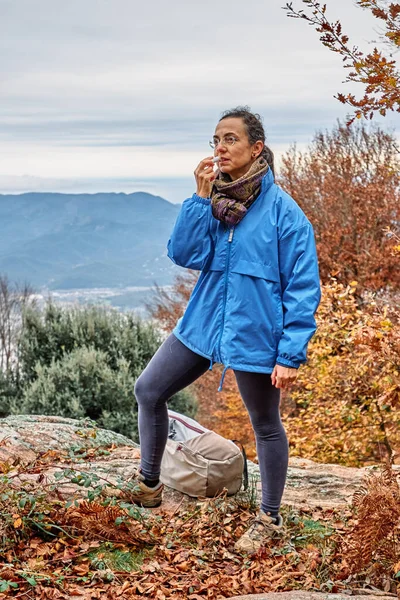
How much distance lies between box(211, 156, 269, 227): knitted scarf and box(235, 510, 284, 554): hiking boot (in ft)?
5.24

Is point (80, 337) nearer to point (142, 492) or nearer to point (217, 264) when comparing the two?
point (142, 492)

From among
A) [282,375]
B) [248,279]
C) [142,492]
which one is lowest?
[142,492]

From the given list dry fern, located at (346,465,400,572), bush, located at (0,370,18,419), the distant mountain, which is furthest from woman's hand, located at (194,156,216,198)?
the distant mountain

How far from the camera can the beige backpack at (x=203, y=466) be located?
4328 mm

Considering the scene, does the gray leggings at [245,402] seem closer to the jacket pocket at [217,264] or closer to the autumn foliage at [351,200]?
the jacket pocket at [217,264]

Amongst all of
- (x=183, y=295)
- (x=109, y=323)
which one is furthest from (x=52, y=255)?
(x=109, y=323)

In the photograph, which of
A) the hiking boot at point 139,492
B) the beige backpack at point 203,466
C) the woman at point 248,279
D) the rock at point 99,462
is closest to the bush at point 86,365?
the rock at point 99,462

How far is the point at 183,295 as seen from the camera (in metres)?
26.8

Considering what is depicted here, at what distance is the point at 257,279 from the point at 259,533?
1.38 meters

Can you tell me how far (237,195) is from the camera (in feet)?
11.6

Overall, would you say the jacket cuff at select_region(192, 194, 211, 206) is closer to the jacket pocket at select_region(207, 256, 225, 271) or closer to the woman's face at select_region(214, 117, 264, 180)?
the woman's face at select_region(214, 117, 264, 180)

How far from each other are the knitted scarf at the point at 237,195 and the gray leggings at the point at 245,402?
2.43 ft

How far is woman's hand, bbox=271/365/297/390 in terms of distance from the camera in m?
3.39

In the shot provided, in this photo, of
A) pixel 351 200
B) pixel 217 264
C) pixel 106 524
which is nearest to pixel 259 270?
pixel 217 264
